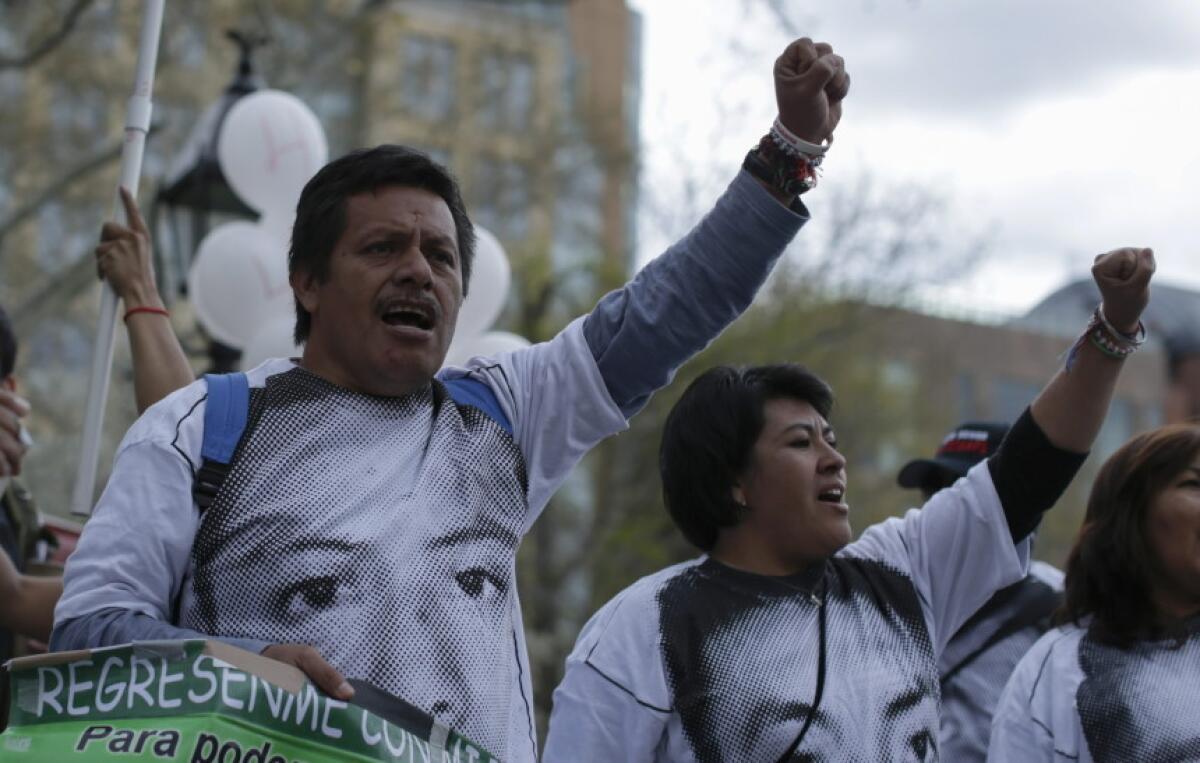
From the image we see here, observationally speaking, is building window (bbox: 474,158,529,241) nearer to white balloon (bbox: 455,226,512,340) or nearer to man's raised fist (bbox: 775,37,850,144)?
white balloon (bbox: 455,226,512,340)

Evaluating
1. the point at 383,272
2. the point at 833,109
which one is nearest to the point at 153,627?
the point at 383,272

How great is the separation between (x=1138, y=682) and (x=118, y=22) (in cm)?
1452

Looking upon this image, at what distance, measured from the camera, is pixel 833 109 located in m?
3.00

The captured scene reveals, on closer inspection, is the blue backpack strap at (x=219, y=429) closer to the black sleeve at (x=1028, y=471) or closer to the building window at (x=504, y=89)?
the black sleeve at (x=1028, y=471)

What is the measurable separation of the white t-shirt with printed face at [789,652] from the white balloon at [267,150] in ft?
12.1

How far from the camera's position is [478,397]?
9.80 ft

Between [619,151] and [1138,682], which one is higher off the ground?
[619,151]

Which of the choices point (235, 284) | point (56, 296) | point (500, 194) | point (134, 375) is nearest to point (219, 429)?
point (134, 375)

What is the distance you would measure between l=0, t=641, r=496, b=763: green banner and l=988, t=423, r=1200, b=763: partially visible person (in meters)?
1.83

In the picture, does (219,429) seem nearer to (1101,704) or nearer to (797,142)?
(797,142)

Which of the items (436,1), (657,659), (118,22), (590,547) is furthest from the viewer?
(436,1)

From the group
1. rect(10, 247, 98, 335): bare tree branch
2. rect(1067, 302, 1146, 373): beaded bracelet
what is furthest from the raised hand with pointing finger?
rect(10, 247, 98, 335): bare tree branch

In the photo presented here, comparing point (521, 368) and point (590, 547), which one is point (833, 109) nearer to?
point (521, 368)

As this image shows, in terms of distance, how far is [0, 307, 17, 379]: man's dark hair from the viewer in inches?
155
